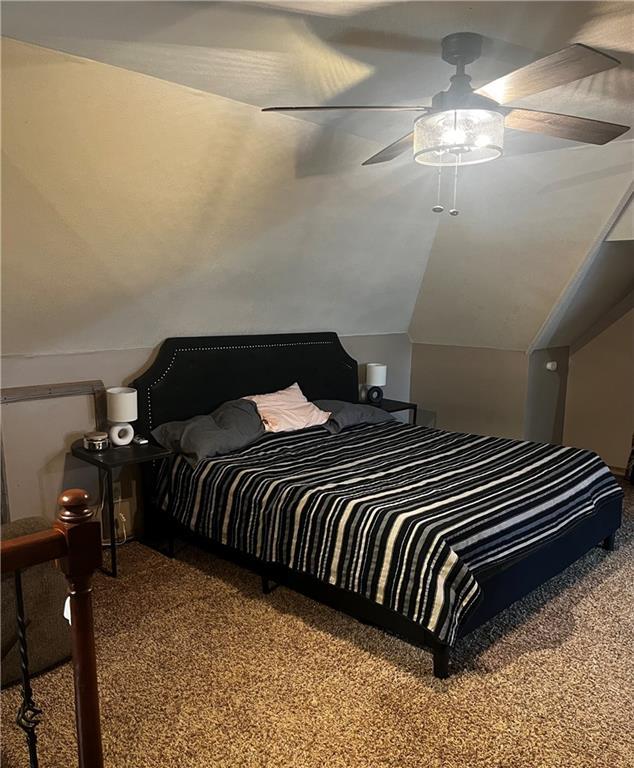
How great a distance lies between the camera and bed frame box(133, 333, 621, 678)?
2572 millimetres

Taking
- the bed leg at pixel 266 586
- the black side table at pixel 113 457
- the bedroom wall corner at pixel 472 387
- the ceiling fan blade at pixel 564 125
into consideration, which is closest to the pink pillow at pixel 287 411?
the black side table at pixel 113 457

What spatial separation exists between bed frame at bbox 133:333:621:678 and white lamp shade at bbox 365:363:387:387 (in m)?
0.12

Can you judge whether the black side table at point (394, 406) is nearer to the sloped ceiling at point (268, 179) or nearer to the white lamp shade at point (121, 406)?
the sloped ceiling at point (268, 179)

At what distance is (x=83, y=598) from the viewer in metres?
1.50

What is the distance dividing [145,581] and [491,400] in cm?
324

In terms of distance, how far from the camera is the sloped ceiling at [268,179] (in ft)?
6.77

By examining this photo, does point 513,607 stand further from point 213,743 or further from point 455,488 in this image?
point 213,743

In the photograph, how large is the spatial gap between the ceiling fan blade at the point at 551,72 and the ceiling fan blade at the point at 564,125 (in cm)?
19

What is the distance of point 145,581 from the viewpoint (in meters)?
3.20

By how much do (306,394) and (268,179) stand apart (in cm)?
179

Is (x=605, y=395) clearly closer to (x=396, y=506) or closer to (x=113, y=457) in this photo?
(x=396, y=506)

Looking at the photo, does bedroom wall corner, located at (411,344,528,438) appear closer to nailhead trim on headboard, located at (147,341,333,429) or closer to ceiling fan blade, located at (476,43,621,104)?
nailhead trim on headboard, located at (147,341,333,429)

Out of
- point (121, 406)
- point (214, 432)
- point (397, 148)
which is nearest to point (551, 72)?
point (397, 148)

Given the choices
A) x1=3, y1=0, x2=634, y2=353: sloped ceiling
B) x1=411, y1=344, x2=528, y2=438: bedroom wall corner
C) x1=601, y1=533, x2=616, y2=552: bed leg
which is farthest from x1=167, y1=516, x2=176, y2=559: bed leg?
x1=411, y1=344, x2=528, y2=438: bedroom wall corner
